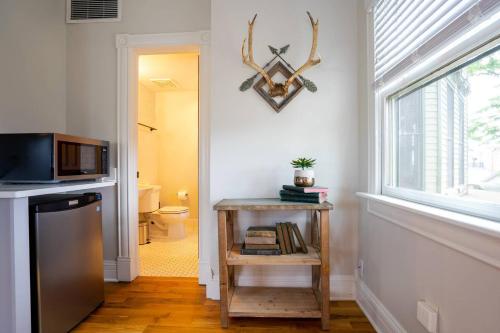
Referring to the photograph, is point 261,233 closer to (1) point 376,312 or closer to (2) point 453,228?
(1) point 376,312

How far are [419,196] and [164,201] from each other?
13.4 ft

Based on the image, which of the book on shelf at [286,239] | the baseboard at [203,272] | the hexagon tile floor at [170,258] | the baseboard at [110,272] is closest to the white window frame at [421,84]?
the book on shelf at [286,239]

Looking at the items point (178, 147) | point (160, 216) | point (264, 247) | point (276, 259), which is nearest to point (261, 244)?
point (264, 247)

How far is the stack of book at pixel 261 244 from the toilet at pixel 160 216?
187 centimetres

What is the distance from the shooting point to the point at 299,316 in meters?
1.53

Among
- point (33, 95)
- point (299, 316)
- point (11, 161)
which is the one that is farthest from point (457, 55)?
point (33, 95)

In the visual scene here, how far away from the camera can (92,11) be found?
88.5 inches

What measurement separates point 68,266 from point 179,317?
29.6 inches

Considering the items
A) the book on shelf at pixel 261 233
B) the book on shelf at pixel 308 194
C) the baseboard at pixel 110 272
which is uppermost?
the book on shelf at pixel 308 194

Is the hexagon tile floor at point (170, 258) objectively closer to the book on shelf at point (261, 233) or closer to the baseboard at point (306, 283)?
the baseboard at point (306, 283)

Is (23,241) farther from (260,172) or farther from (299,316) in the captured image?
(299,316)

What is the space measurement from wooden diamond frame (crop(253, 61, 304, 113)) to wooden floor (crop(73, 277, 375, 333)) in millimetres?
1430

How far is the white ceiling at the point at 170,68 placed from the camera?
3.04 m

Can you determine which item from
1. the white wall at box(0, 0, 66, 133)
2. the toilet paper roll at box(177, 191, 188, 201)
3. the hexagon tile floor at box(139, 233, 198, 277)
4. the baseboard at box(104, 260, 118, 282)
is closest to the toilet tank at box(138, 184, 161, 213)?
the hexagon tile floor at box(139, 233, 198, 277)
